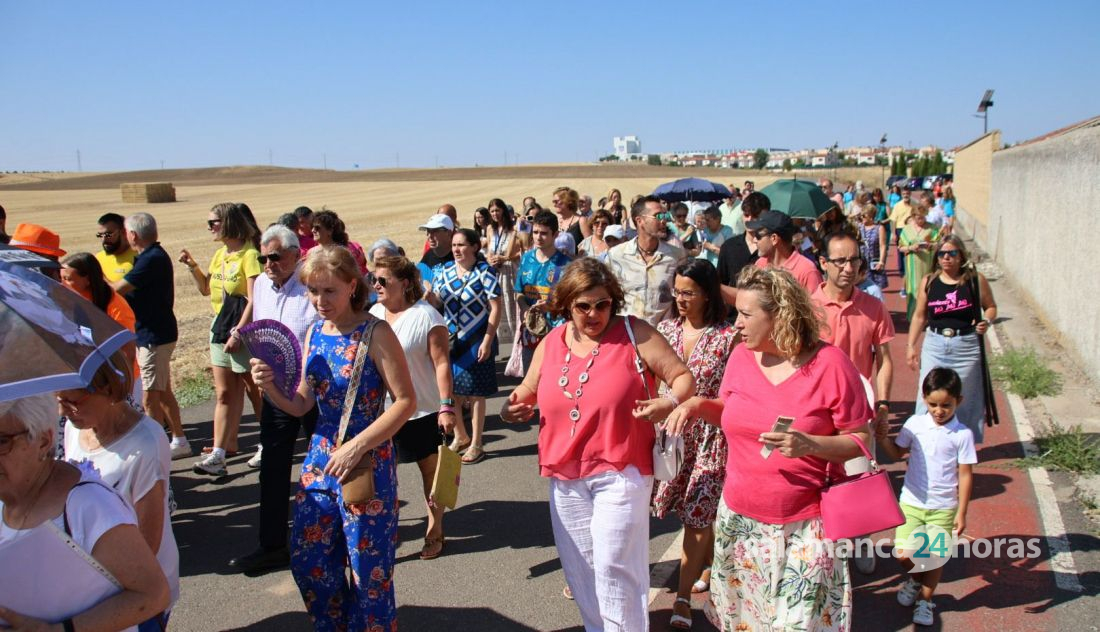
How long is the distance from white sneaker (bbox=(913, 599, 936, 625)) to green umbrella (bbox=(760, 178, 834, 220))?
713cm

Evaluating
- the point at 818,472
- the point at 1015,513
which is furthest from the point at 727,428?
the point at 1015,513

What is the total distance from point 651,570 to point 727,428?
1833mm

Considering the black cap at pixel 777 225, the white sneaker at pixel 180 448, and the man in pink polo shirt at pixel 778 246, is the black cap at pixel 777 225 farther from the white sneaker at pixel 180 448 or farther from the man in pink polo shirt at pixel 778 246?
the white sneaker at pixel 180 448

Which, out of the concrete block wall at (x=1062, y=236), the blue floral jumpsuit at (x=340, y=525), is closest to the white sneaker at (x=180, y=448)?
the blue floral jumpsuit at (x=340, y=525)

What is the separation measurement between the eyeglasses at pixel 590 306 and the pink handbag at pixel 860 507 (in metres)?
1.12

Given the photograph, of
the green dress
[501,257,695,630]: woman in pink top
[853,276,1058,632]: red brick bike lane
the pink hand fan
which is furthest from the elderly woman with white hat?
the green dress

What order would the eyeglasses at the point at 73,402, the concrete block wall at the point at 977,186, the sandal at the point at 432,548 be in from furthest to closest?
1. the concrete block wall at the point at 977,186
2. the sandal at the point at 432,548
3. the eyeglasses at the point at 73,402

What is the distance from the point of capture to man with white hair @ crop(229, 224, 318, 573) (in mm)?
4863

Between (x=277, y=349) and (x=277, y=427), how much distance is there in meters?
1.23

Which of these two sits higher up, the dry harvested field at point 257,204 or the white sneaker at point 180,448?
the dry harvested field at point 257,204

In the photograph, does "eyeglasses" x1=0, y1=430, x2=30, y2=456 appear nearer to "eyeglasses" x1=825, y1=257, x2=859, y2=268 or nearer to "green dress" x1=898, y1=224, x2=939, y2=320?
"eyeglasses" x1=825, y1=257, x2=859, y2=268

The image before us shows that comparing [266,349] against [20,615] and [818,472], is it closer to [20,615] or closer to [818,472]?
[20,615]

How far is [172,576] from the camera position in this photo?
9.84ft

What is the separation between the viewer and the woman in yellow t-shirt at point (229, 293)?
21.1 feet
